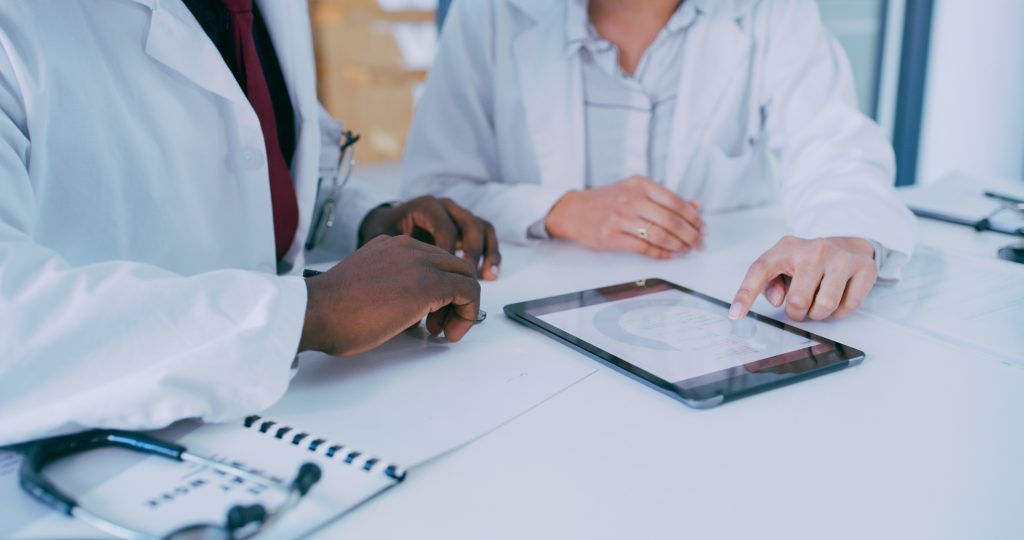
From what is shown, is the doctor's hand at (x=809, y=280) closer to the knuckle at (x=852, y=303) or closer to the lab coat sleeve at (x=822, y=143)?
the knuckle at (x=852, y=303)

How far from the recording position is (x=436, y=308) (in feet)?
2.38

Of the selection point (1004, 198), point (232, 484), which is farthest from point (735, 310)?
point (1004, 198)

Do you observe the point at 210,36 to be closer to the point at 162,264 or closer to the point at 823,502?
the point at 162,264

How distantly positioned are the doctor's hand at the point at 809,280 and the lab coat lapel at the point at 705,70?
51 centimetres

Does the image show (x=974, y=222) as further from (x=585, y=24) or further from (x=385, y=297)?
(x=385, y=297)

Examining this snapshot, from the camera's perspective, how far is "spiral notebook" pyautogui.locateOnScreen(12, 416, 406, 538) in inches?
18.9

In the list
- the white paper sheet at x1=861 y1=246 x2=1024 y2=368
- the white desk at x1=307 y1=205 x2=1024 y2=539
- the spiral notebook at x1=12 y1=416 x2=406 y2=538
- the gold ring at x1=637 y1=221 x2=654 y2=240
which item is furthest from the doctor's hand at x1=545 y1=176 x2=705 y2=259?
the spiral notebook at x1=12 y1=416 x2=406 y2=538

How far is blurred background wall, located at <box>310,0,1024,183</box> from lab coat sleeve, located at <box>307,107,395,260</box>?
4.26 feet

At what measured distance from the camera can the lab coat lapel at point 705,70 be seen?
4.52 ft

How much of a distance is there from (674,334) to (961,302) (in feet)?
1.24

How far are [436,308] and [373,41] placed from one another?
3715 mm

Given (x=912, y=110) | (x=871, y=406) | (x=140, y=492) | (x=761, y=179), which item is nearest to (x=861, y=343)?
(x=871, y=406)

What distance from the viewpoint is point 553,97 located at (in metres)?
1.38

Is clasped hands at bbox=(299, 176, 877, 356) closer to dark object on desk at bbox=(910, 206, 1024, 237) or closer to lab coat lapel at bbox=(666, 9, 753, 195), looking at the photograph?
lab coat lapel at bbox=(666, 9, 753, 195)
